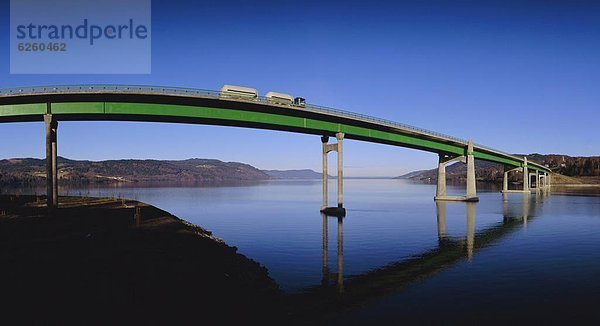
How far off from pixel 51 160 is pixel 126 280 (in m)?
38.9

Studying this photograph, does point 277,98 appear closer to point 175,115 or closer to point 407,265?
point 175,115

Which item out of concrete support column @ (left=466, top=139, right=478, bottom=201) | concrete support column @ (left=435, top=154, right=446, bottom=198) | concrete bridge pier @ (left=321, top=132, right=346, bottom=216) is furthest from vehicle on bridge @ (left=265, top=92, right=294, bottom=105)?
concrete support column @ (left=466, top=139, right=478, bottom=201)

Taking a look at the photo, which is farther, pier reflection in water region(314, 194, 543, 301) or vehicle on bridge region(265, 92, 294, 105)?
vehicle on bridge region(265, 92, 294, 105)

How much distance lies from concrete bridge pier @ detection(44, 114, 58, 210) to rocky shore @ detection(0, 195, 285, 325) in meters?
17.1

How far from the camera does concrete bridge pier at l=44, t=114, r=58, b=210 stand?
1790 inches

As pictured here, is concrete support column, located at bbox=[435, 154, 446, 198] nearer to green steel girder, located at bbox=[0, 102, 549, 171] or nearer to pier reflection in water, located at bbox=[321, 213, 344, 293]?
green steel girder, located at bbox=[0, 102, 549, 171]

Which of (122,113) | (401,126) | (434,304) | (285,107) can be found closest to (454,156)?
(401,126)

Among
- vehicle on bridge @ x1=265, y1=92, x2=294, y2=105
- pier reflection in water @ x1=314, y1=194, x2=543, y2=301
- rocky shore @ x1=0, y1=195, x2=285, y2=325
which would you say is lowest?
pier reflection in water @ x1=314, y1=194, x2=543, y2=301

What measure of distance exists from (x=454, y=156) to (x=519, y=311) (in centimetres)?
9224

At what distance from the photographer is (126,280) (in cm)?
1677

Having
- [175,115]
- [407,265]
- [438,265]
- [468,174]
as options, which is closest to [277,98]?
[175,115]

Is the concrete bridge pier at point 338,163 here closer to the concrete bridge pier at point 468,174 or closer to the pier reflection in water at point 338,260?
the pier reflection in water at point 338,260

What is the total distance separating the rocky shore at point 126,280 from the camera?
44.3 feet

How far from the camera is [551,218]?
6119 centimetres
